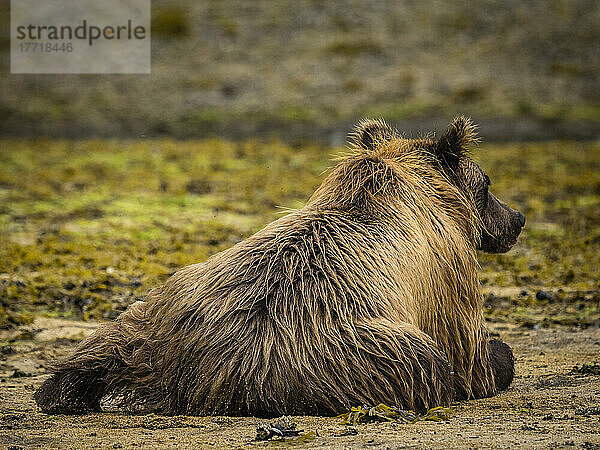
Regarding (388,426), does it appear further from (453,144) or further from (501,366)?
(453,144)

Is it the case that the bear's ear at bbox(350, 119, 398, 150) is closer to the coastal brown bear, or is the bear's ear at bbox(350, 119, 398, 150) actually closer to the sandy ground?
the coastal brown bear

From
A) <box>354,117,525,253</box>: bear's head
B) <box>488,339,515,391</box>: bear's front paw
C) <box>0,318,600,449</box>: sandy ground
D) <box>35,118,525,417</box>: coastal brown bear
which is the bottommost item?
A: <box>0,318,600,449</box>: sandy ground

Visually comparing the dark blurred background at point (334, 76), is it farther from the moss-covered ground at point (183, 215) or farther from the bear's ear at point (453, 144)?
the bear's ear at point (453, 144)

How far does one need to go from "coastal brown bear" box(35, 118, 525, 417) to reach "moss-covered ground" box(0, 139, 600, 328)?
0.90 metres

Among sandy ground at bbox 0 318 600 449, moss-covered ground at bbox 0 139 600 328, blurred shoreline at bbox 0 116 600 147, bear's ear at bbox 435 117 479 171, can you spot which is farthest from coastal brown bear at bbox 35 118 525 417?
blurred shoreline at bbox 0 116 600 147

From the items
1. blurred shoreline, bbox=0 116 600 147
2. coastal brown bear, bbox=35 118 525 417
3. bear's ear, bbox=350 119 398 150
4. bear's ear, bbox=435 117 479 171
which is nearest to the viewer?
coastal brown bear, bbox=35 118 525 417

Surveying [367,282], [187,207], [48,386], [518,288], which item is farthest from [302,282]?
[187,207]

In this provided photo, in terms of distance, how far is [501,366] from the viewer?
645 cm

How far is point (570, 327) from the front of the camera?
346 inches

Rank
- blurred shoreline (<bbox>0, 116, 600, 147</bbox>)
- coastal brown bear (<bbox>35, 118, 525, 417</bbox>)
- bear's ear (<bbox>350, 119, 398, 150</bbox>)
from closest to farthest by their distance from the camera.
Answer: coastal brown bear (<bbox>35, 118, 525, 417</bbox>) < bear's ear (<bbox>350, 119, 398, 150</bbox>) < blurred shoreline (<bbox>0, 116, 600, 147</bbox>)

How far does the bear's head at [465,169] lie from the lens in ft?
21.8

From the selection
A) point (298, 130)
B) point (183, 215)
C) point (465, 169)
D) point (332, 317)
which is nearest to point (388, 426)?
point (332, 317)

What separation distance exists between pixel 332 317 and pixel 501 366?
1724 millimetres

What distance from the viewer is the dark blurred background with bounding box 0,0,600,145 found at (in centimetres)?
2620
